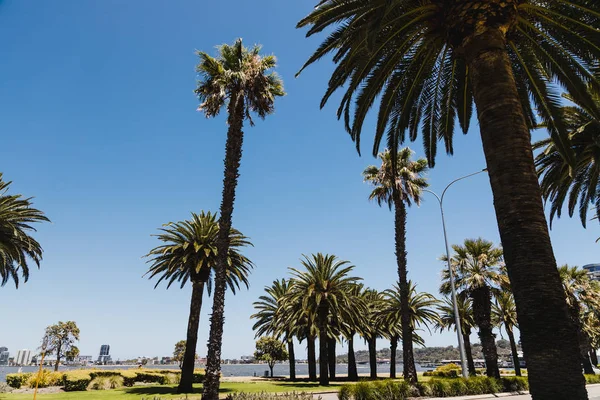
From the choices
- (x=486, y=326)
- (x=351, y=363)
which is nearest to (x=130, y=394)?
(x=351, y=363)

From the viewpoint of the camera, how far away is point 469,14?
6.56 metres

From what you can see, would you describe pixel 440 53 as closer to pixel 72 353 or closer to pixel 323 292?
pixel 323 292

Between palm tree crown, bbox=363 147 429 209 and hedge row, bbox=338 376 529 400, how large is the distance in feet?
39.0

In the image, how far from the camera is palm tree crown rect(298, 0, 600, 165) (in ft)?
22.9

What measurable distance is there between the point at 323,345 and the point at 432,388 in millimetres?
13025

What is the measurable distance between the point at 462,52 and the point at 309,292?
28378 millimetres

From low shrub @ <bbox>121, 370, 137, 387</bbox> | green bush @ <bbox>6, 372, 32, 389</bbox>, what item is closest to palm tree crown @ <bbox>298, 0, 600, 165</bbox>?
low shrub @ <bbox>121, 370, 137, 387</bbox>

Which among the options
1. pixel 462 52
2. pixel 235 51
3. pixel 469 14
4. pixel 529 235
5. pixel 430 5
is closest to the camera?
pixel 529 235

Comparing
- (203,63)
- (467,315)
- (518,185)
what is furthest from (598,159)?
(467,315)

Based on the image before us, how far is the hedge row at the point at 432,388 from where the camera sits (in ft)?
57.9

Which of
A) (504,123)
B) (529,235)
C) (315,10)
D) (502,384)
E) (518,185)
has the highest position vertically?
(315,10)

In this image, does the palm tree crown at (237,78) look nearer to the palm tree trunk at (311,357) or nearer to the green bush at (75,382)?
the green bush at (75,382)

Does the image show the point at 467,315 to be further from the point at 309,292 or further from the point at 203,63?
the point at 203,63

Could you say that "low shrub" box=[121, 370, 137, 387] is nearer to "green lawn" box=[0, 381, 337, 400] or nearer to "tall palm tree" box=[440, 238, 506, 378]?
"green lawn" box=[0, 381, 337, 400]
